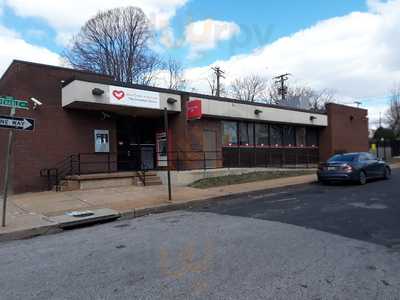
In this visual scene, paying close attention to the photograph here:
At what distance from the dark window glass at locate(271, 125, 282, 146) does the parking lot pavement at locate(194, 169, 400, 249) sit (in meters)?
10.1

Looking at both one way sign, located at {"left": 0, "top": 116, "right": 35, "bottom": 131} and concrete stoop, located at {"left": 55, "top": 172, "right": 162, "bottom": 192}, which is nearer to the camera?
one way sign, located at {"left": 0, "top": 116, "right": 35, "bottom": 131}

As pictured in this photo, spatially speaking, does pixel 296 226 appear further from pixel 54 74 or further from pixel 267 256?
pixel 54 74

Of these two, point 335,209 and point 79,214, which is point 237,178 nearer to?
point 335,209

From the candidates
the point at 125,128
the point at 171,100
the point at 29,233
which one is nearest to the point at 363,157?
Answer: the point at 171,100

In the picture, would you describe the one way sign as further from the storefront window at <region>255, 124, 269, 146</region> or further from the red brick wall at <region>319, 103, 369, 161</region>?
the red brick wall at <region>319, 103, 369, 161</region>

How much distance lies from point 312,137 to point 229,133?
9.65 meters

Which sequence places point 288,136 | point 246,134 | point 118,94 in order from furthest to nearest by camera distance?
point 288,136
point 246,134
point 118,94

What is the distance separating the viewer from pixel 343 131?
29.1 meters

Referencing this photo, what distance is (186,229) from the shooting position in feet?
25.7

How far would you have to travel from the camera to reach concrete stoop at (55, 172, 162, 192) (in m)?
14.7

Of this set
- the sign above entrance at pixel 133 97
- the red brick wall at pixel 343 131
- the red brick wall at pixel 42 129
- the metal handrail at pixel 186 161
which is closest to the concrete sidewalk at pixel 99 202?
the red brick wall at pixel 42 129

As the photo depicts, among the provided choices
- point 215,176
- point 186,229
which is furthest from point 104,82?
point 186,229

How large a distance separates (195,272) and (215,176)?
12.5m

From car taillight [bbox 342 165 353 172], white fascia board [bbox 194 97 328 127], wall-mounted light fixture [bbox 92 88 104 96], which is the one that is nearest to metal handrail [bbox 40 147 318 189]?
white fascia board [bbox 194 97 328 127]
